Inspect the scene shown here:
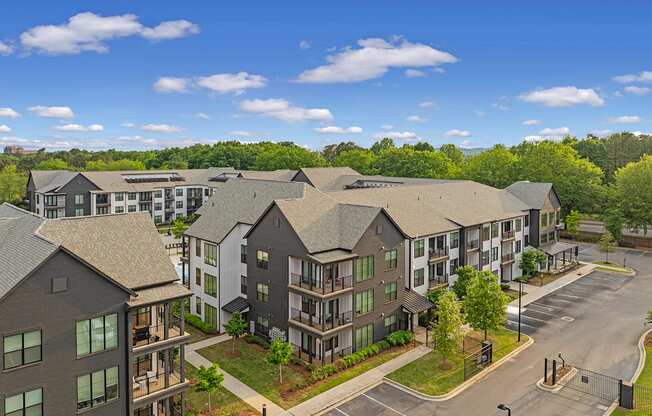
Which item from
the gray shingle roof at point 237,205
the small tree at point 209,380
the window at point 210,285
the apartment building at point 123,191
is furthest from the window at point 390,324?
the apartment building at point 123,191

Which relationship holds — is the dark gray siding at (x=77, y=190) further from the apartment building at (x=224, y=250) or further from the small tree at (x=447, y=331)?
the small tree at (x=447, y=331)

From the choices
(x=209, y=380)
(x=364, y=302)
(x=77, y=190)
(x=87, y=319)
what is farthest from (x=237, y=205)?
(x=77, y=190)

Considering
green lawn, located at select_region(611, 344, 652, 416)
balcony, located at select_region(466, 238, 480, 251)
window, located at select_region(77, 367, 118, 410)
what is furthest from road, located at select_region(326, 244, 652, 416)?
window, located at select_region(77, 367, 118, 410)

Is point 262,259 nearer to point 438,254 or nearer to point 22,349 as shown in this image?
point 438,254

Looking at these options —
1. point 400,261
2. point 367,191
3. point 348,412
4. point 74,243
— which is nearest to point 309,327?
point 348,412

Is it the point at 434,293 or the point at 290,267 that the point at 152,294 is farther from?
the point at 434,293

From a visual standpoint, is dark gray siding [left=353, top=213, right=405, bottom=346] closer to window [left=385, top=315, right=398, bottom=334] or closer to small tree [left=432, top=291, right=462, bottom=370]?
window [left=385, top=315, right=398, bottom=334]
